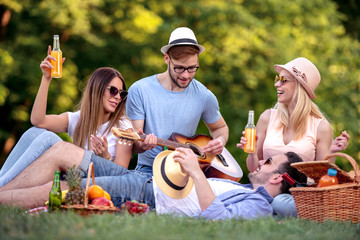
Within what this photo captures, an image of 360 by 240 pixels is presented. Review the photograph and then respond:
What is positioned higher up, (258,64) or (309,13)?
(309,13)

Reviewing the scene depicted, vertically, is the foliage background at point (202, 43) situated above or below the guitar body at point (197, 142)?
above

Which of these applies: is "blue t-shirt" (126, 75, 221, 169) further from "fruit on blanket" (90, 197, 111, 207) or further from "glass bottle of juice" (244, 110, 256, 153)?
"fruit on blanket" (90, 197, 111, 207)

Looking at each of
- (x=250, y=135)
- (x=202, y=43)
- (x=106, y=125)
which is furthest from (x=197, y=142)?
(x=202, y=43)

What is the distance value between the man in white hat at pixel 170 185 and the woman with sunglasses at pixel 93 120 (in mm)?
294

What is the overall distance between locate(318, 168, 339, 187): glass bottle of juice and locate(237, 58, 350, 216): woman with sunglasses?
3.49 ft

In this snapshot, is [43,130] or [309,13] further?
[309,13]

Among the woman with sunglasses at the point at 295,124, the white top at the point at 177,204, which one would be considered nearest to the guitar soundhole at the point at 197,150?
the woman with sunglasses at the point at 295,124

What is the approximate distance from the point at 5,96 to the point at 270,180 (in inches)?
337

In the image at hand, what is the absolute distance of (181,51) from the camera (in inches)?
232

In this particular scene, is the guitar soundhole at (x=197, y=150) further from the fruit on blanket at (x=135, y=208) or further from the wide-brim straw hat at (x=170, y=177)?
the fruit on blanket at (x=135, y=208)

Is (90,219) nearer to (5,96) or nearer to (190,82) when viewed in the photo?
(190,82)

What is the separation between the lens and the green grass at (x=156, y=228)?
3260mm

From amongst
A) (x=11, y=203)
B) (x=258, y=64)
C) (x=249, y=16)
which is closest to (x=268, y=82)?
(x=258, y=64)

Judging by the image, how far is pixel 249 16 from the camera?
1321 cm
